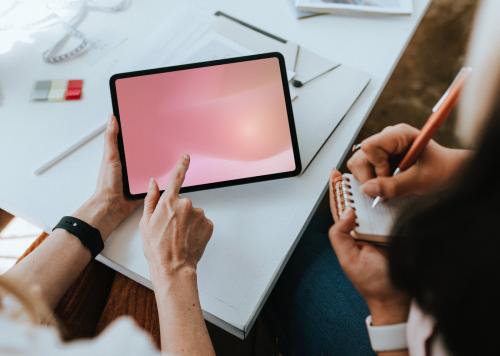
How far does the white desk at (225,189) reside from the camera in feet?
2.23

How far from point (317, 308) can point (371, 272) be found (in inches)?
7.0

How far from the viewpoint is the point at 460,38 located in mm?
1707

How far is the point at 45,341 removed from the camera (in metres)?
0.26

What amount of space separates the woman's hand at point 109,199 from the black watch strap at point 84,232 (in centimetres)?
1

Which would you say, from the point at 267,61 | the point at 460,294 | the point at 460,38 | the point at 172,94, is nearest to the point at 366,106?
the point at 267,61

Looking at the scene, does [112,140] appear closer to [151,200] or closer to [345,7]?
[151,200]

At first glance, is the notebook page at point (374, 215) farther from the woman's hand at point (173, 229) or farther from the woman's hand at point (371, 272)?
the woman's hand at point (173, 229)

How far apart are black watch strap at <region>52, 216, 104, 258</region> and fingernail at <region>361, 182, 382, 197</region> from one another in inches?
17.5

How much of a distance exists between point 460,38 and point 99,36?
1.47 metres

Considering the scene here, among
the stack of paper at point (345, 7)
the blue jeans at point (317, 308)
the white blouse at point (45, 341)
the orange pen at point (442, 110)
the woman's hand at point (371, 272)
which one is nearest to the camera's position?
the white blouse at point (45, 341)

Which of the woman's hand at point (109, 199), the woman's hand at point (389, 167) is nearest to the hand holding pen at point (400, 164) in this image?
the woman's hand at point (389, 167)

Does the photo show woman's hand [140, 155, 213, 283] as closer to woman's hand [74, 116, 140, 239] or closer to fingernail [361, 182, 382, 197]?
woman's hand [74, 116, 140, 239]

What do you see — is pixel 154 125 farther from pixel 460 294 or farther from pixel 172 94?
pixel 460 294

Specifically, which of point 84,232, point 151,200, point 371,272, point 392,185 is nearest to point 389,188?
point 392,185
